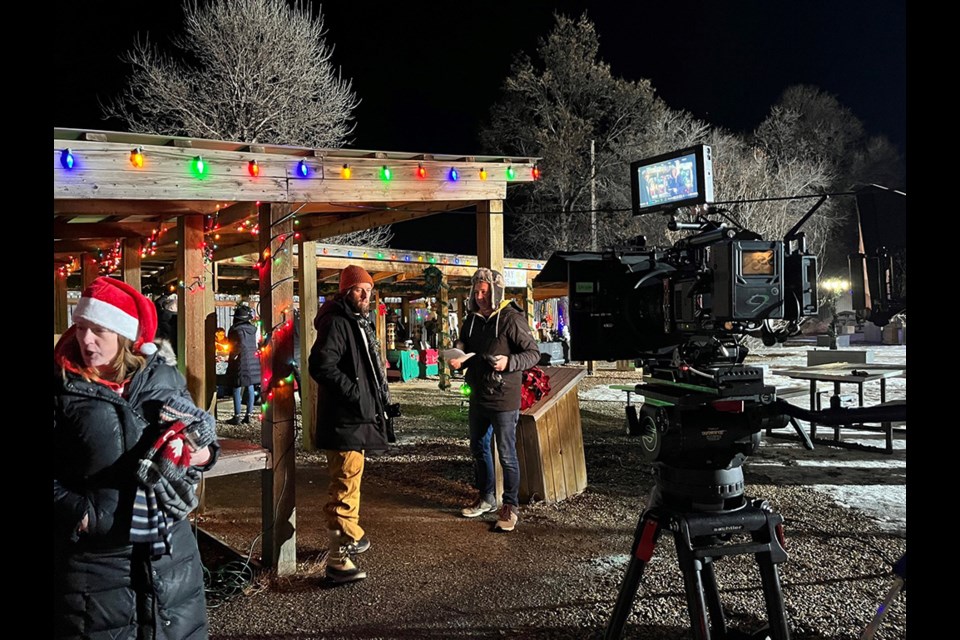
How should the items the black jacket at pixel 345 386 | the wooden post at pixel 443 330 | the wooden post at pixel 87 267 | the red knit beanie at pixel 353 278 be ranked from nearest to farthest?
the black jacket at pixel 345 386 → the red knit beanie at pixel 353 278 → the wooden post at pixel 87 267 → the wooden post at pixel 443 330

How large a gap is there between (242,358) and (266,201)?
5317mm

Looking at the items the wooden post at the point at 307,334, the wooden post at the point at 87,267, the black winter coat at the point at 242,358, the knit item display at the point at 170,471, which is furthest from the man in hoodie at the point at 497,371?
the wooden post at the point at 87,267

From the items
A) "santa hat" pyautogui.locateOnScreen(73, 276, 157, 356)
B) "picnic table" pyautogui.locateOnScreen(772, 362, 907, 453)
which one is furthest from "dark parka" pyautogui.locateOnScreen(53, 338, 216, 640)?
"picnic table" pyautogui.locateOnScreen(772, 362, 907, 453)

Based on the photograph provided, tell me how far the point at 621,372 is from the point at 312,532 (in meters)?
12.2

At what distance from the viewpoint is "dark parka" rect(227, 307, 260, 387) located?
332 inches

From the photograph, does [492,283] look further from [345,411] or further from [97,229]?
[97,229]

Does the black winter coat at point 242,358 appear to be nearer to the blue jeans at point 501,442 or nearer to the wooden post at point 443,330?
the wooden post at point 443,330

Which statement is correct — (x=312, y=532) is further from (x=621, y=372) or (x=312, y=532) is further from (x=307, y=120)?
(x=307, y=120)

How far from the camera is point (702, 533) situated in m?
2.07

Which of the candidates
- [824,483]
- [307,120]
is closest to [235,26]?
[307,120]

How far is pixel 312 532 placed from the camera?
4.37m

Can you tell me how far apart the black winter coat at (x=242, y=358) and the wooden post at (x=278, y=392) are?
5.06 m

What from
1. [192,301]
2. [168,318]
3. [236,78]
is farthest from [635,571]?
[236,78]

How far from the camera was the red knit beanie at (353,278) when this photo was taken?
141 inches
